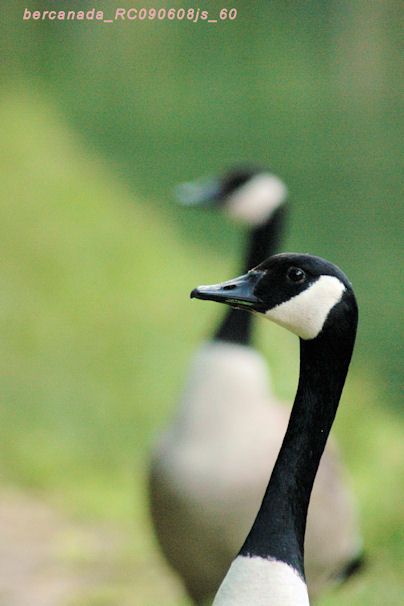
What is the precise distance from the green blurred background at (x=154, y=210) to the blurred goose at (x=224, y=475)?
4.88 feet

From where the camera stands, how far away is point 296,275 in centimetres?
157

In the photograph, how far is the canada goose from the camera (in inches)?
59.4

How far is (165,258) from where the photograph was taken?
5504 mm

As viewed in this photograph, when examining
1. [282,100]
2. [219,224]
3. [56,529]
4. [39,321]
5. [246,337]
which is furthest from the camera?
[282,100]

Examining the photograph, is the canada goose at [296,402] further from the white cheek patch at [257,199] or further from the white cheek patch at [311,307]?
the white cheek patch at [257,199]

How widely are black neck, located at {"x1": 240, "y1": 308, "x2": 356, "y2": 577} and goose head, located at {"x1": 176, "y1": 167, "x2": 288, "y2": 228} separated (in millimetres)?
1425

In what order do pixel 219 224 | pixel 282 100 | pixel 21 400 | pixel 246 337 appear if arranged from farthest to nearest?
1. pixel 282 100
2. pixel 219 224
3. pixel 21 400
4. pixel 246 337

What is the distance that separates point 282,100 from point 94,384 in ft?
6.56

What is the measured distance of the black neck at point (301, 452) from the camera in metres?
1.54

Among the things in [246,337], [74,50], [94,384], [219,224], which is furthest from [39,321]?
[246,337]

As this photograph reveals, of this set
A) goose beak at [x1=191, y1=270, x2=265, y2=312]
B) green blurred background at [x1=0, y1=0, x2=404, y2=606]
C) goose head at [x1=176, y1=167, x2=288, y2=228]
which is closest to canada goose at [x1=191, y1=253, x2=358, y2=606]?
goose beak at [x1=191, y1=270, x2=265, y2=312]

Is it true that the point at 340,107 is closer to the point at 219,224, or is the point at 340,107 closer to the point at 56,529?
the point at 219,224

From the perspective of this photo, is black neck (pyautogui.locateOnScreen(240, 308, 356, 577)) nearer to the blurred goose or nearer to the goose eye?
the goose eye

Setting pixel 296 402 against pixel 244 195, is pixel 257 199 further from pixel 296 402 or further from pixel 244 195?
pixel 296 402
